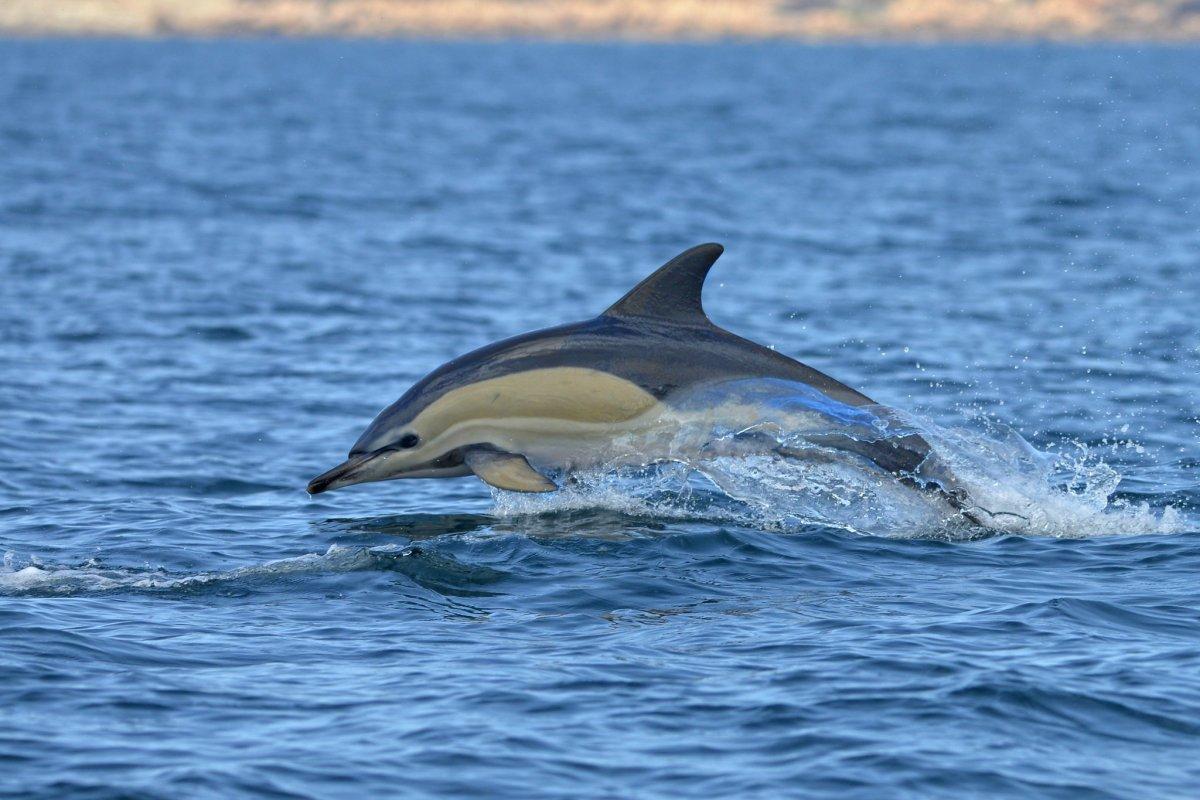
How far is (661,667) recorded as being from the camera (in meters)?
9.63

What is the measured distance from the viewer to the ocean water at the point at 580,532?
8.62 metres

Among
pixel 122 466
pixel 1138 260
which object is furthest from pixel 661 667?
pixel 1138 260

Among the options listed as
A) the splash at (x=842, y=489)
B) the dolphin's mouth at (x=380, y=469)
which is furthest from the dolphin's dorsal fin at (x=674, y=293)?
the dolphin's mouth at (x=380, y=469)

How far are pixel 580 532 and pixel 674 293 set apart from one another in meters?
1.77

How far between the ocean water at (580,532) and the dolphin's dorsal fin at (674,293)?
1.18m

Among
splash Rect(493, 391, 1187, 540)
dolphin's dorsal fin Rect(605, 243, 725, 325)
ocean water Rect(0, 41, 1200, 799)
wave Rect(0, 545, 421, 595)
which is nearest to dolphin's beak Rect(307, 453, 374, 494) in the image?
ocean water Rect(0, 41, 1200, 799)

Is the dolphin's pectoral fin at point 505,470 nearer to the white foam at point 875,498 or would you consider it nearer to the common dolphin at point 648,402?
the common dolphin at point 648,402

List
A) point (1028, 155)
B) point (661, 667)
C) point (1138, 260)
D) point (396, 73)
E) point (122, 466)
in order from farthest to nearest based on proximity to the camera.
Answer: point (396, 73), point (1028, 155), point (1138, 260), point (122, 466), point (661, 667)

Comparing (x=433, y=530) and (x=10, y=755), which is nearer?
(x=10, y=755)

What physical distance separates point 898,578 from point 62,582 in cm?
524

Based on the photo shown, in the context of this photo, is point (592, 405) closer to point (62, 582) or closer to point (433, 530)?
point (433, 530)

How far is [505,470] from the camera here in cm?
1241

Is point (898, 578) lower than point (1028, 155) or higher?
lower

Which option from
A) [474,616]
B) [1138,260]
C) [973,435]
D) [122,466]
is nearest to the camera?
[474,616]
